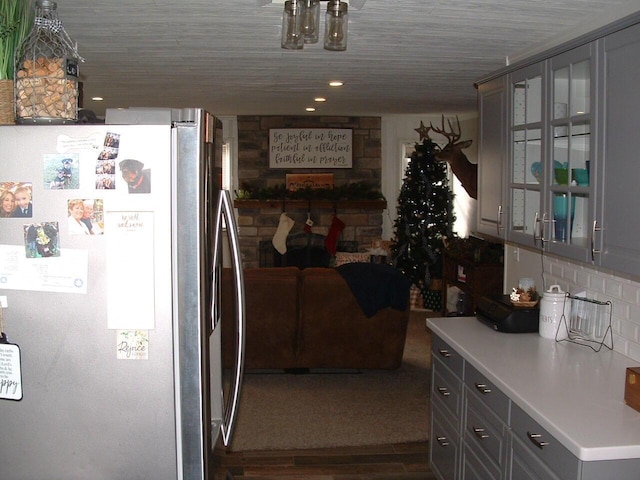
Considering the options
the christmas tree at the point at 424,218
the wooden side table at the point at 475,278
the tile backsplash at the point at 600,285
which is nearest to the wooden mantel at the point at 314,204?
the christmas tree at the point at 424,218

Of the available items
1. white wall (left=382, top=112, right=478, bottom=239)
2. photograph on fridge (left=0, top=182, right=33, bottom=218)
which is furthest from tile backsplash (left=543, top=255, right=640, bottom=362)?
white wall (left=382, top=112, right=478, bottom=239)

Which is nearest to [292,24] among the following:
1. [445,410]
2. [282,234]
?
[445,410]

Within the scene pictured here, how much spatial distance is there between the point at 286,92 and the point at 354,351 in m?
2.15

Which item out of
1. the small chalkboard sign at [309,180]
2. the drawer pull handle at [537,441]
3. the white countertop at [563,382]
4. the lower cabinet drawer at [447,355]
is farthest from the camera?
the small chalkboard sign at [309,180]

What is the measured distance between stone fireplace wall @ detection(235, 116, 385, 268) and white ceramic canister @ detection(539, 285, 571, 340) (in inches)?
215

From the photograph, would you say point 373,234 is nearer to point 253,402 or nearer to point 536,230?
point 253,402

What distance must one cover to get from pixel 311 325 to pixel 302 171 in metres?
3.65

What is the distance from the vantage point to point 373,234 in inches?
349

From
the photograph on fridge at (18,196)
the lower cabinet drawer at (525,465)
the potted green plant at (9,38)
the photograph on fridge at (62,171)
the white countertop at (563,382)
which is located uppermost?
the potted green plant at (9,38)

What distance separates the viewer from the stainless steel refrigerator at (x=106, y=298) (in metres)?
1.79

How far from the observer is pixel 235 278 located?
6.94 ft

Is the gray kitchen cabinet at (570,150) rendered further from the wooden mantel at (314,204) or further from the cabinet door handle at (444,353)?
the wooden mantel at (314,204)

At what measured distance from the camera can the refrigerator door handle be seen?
6.81 feet

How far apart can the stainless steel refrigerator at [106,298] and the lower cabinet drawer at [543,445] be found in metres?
1.05
